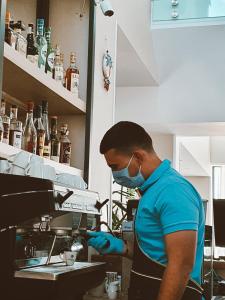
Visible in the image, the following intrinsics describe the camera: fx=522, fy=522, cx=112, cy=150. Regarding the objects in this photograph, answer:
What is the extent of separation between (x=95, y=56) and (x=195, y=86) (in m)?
3.19

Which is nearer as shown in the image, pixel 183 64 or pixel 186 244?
pixel 186 244

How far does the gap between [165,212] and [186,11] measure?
4.68 meters

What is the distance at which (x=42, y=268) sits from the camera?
2094 millimetres

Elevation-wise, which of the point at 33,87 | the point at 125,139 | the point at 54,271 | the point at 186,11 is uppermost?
the point at 186,11

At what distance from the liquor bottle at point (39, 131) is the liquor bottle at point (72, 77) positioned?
0.32 metres

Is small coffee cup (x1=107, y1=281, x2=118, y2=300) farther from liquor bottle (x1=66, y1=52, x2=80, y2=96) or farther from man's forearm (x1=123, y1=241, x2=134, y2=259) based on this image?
liquor bottle (x1=66, y1=52, x2=80, y2=96)

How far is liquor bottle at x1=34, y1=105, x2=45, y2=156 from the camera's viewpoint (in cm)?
282

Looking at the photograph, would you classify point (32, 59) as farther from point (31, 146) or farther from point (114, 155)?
point (114, 155)

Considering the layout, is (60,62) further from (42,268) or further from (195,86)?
(195,86)

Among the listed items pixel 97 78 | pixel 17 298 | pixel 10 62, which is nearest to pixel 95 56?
pixel 97 78

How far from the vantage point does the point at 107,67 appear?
376cm

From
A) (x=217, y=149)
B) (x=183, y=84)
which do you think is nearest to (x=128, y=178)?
(x=183, y=84)

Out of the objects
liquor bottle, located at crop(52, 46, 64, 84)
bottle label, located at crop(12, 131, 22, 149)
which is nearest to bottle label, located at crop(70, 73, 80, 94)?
liquor bottle, located at crop(52, 46, 64, 84)

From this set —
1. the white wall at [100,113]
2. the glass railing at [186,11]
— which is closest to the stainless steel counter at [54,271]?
the white wall at [100,113]
